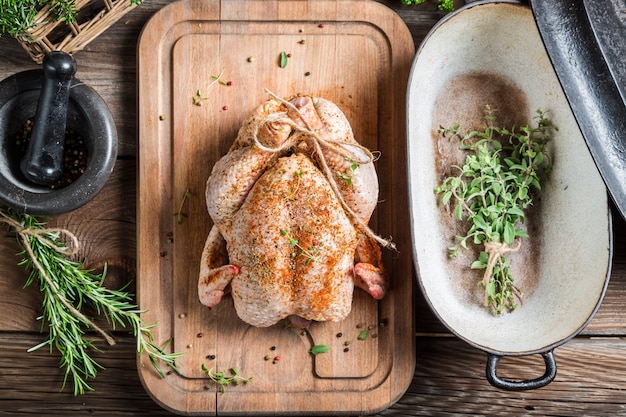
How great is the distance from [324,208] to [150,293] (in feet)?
2.21

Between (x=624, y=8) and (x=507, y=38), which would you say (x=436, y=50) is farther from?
(x=624, y=8)

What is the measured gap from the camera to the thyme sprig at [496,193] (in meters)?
2.24

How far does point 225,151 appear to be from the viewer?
227 centimetres

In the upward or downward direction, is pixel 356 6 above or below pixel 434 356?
above

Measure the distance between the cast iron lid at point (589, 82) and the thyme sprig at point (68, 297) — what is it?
1.48 meters

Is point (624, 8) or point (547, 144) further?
point (547, 144)

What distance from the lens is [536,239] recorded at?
7.65 feet

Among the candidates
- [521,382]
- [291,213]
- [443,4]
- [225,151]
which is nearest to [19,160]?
[225,151]

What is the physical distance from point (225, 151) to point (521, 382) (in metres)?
1.22

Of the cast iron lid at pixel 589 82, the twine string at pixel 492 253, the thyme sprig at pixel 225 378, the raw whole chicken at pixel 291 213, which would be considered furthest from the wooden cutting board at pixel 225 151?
the cast iron lid at pixel 589 82

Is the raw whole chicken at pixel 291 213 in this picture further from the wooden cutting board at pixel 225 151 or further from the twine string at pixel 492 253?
the twine string at pixel 492 253

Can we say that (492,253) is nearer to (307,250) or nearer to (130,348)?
(307,250)

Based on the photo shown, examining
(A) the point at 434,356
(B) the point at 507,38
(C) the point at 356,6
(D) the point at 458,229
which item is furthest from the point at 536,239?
(C) the point at 356,6

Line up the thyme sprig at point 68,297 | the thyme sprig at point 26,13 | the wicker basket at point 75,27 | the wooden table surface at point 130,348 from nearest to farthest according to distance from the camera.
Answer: the thyme sprig at point 26,13 < the wicker basket at point 75,27 < the thyme sprig at point 68,297 < the wooden table surface at point 130,348
